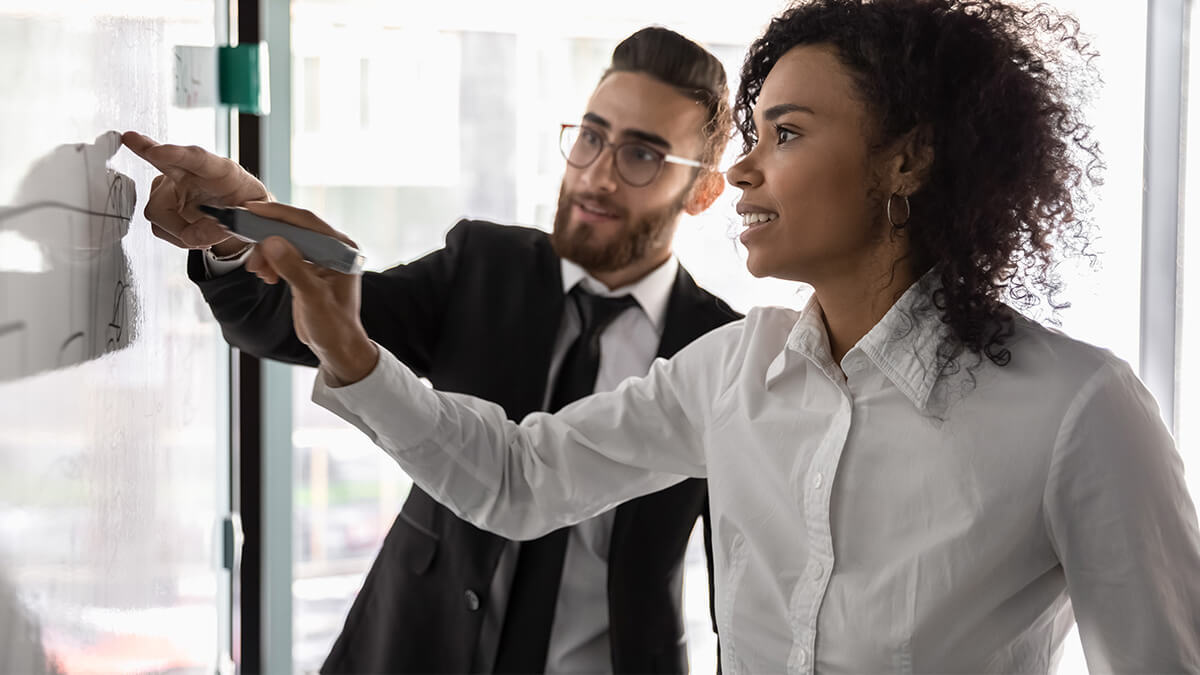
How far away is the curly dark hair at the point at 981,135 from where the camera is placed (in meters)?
0.98

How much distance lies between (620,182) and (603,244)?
3.7 inches

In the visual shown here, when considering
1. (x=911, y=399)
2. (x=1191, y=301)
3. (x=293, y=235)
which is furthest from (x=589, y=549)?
(x=1191, y=301)

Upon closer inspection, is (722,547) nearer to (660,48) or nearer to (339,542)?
(660,48)

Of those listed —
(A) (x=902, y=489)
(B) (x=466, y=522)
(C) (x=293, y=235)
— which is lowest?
(B) (x=466, y=522)

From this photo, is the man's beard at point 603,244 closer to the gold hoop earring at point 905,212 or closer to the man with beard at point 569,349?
the man with beard at point 569,349

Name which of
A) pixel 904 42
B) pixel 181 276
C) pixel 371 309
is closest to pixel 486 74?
pixel 371 309

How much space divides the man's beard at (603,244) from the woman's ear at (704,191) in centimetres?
5

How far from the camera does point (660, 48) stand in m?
1.51

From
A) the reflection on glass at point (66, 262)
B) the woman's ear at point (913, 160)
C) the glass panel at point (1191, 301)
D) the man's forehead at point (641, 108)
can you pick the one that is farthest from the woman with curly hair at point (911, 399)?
the glass panel at point (1191, 301)

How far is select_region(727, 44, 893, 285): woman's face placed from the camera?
995 millimetres

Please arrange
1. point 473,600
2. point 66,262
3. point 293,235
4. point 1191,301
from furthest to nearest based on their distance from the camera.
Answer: point 1191,301, point 473,600, point 293,235, point 66,262

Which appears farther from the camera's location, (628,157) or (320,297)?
(628,157)

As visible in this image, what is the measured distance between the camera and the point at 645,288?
1519mm

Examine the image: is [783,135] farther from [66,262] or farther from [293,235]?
[66,262]
